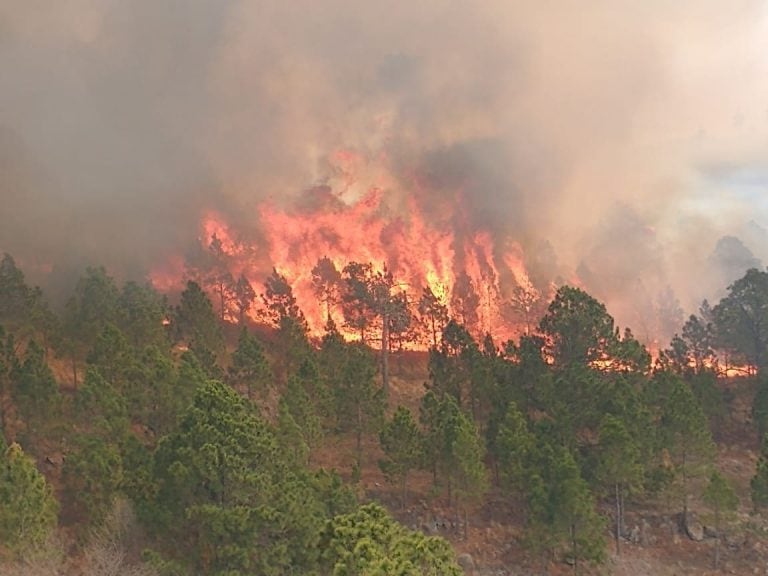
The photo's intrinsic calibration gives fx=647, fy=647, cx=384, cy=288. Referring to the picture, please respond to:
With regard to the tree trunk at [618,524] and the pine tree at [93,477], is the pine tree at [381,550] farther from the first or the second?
the tree trunk at [618,524]

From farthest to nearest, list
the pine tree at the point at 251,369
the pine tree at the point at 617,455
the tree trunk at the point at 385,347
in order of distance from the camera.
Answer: the tree trunk at the point at 385,347, the pine tree at the point at 251,369, the pine tree at the point at 617,455

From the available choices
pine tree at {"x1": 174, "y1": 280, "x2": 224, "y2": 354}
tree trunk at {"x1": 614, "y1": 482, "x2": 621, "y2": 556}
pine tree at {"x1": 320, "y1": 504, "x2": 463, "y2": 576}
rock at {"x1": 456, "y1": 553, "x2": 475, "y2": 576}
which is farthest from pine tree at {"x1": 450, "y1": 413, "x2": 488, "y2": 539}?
pine tree at {"x1": 174, "y1": 280, "x2": 224, "y2": 354}

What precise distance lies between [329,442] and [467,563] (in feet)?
56.5

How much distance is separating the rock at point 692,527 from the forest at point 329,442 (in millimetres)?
658

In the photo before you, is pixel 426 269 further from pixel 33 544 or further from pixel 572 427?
pixel 33 544

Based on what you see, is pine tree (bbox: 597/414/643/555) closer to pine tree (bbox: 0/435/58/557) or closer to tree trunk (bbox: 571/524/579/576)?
tree trunk (bbox: 571/524/579/576)

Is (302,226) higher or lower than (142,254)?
higher

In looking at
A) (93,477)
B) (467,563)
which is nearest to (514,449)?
(467,563)

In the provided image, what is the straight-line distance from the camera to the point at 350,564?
17.6m

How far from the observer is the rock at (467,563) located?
141ft

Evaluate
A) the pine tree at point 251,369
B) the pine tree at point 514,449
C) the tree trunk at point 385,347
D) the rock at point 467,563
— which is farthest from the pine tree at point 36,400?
the tree trunk at point 385,347

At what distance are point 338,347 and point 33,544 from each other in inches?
1372

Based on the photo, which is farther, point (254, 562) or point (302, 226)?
point (302, 226)

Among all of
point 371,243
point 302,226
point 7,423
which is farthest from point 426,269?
point 7,423
